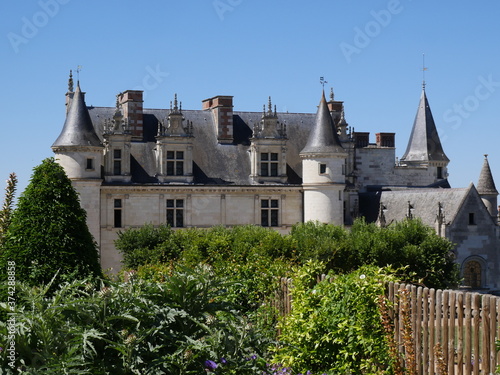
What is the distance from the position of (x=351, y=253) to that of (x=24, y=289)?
21.3 metres

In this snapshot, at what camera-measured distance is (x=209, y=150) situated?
33.1 meters

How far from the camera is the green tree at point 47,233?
9.79 metres

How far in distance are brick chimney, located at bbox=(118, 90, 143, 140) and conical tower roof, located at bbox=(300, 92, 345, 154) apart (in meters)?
6.61

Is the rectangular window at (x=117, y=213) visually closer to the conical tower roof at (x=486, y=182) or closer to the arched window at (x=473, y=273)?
the arched window at (x=473, y=273)

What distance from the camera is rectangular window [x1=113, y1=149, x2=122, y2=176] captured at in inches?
1216

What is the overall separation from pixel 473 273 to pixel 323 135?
8.15 metres

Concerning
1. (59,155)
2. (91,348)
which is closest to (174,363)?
(91,348)

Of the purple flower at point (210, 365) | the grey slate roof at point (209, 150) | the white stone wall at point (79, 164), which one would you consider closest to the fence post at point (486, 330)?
the purple flower at point (210, 365)

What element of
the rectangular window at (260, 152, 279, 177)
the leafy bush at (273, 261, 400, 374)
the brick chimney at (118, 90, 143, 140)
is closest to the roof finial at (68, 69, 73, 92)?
the brick chimney at (118, 90, 143, 140)

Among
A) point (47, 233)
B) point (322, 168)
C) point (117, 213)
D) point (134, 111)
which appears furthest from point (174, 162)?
point (47, 233)

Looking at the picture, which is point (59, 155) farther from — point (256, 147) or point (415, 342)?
point (415, 342)

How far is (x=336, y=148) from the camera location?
107 ft

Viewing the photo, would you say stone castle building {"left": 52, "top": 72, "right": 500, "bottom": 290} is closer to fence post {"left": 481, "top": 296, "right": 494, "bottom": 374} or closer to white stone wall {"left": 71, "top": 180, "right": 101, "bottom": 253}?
white stone wall {"left": 71, "top": 180, "right": 101, "bottom": 253}

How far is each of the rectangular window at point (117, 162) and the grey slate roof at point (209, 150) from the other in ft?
2.07
